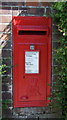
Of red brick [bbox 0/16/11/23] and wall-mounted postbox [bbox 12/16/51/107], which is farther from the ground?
red brick [bbox 0/16/11/23]

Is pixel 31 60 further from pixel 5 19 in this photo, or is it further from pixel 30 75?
pixel 5 19

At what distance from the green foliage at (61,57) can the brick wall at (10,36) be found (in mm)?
121

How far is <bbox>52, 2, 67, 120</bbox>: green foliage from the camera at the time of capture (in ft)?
11.0

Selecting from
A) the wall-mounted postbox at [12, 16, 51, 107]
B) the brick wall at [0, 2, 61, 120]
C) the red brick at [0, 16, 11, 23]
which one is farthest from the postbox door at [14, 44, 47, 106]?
the red brick at [0, 16, 11, 23]

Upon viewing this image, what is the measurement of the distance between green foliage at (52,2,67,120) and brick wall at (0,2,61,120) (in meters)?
0.12

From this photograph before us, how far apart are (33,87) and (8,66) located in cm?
58

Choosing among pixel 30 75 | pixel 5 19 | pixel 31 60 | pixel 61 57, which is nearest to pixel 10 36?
pixel 5 19

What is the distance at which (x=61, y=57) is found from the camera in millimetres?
3410

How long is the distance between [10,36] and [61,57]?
3.08 feet

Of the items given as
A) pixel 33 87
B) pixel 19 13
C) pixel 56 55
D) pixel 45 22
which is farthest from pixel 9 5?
pixel 33 87

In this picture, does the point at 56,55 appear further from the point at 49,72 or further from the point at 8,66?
the point at 8,66

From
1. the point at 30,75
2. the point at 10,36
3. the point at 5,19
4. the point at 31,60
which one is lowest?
the point at 30,75

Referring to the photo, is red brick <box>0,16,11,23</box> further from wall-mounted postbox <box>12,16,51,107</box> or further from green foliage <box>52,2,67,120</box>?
green foliage <box>52,2,67,120</box>

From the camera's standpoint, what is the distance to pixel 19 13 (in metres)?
3.58
